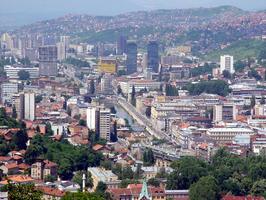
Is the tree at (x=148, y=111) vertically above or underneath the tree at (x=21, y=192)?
underneath

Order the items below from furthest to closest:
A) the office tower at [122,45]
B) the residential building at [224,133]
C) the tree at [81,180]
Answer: the office tower at [122,45] < the residential building at [224,133] < the tree at [81,180]

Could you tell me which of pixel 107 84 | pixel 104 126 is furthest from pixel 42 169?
pixel 107 84

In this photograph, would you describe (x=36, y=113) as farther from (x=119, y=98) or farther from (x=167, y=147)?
(x=119, y=98)

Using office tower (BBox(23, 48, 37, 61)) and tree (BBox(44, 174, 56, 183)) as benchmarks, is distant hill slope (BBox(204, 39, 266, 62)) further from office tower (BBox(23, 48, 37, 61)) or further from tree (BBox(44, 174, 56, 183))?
tree (BBox(44, 174, 56, 183))

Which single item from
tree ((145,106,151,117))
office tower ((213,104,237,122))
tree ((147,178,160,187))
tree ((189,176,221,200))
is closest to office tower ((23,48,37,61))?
tree ((145,106,151,117))

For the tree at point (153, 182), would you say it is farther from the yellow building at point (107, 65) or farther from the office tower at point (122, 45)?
the office tower at point (122, 45)

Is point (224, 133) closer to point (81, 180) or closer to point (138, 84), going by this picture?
point (81, 180)

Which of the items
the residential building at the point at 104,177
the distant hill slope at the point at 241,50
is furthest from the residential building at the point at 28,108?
the distant hill slope at the point at 241,50
